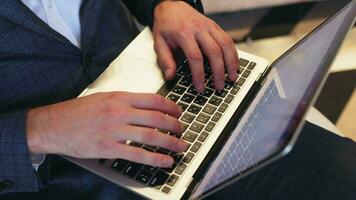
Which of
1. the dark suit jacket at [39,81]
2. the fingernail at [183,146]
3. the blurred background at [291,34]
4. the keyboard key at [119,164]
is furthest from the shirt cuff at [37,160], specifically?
the blurred background at [291,34]

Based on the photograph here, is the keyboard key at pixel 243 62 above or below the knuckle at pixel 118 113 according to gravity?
above

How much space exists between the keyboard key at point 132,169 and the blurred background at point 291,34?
0.87 m

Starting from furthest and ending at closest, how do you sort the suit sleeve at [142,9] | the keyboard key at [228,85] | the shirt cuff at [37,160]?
1. the suit sleeve at [142,9]
2. the keyboard key at [228,85]
3. the shirt cuff at [37,160]

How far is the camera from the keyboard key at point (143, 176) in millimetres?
649

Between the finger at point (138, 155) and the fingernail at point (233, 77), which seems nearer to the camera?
the finger at point (138, 155)

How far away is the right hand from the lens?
62 centimetres

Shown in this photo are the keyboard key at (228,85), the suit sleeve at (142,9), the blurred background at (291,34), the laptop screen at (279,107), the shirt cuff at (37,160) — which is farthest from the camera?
the blurred background at (291,34)

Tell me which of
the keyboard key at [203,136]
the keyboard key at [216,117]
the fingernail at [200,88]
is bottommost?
the keyboard key at [203,136]

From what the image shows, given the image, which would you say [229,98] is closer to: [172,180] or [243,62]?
[243,62]

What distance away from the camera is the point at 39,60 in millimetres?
759

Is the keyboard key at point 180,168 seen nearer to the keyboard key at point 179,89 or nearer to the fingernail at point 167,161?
the fingernail at point 167,161

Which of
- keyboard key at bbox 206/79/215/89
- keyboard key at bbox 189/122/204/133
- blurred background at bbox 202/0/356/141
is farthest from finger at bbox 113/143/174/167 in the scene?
blurred background at bbox 202/0/356/141

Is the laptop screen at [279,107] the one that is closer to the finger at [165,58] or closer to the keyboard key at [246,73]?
the keyboard key at [246,73]

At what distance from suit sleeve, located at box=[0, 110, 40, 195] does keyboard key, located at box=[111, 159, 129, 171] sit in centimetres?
12
